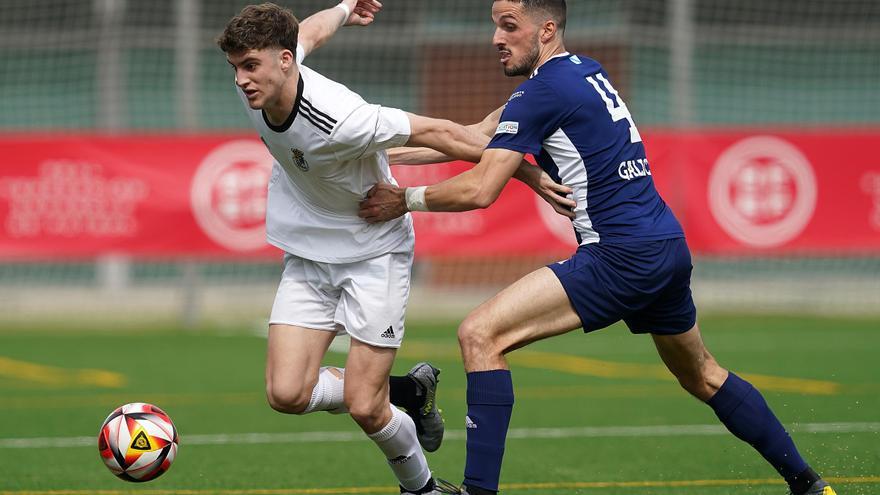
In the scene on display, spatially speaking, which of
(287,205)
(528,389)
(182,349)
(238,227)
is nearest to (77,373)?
(182,349)

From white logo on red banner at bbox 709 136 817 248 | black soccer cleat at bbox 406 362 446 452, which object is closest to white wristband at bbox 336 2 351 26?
black soccer cleat at bbox 406 362 446 452

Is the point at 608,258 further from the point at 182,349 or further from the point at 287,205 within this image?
the point at 182,349

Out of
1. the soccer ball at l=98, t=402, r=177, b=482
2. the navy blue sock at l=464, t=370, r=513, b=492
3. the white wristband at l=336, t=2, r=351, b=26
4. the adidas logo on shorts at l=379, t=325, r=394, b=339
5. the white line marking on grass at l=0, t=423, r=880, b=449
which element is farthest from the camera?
the white line marking on grass at l=0, t=423, r=880, b=449

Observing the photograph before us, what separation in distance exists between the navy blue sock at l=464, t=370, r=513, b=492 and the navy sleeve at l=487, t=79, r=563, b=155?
95 cm

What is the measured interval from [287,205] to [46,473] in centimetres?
214

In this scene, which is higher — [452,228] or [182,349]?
[452,228]

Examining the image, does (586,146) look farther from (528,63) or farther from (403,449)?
(403,449)

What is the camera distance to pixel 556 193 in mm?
5719

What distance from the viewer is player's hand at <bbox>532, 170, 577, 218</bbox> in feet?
18.5

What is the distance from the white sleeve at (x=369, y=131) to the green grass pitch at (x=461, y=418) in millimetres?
1828

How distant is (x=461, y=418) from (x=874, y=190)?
7.23 metres

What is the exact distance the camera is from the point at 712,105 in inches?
750

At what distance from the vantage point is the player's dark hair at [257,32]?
5.57 m

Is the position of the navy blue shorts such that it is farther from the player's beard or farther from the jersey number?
the player's beard
